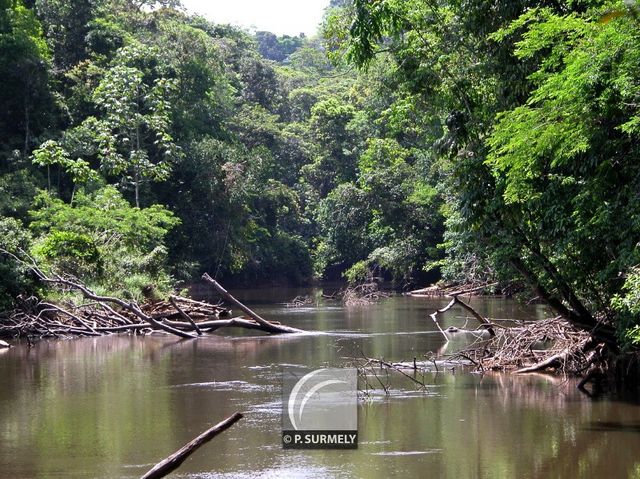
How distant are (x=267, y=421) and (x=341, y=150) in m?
49.6

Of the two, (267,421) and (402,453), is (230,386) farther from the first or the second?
(402,453)

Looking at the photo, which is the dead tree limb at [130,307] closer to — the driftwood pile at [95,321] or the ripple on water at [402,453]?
the driftwood pile at [95,321]

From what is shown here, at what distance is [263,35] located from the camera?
12719 centimetres

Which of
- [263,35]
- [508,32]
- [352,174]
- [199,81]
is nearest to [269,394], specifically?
[508,32]

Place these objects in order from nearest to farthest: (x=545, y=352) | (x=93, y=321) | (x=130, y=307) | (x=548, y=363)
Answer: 1. (x=548, y=363)
2. (x=545, y=352)
3. (x=130, y=307)
4. (x=93, y=321)

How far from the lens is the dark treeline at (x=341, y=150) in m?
13.9

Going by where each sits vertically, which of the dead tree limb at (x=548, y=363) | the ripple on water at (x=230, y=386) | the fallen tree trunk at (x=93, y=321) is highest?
the fallen tree trunk at (x=93, y=321)

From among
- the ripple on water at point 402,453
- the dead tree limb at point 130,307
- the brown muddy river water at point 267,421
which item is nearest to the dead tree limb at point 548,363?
the brown muddy river water at point 267,421

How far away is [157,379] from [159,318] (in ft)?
29.5

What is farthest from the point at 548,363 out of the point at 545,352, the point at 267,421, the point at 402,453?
the point at 402,453

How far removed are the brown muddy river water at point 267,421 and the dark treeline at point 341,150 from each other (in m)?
1.79

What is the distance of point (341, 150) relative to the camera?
204 ft

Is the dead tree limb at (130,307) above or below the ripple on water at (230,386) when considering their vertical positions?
above

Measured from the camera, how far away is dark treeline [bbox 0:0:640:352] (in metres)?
13.9
